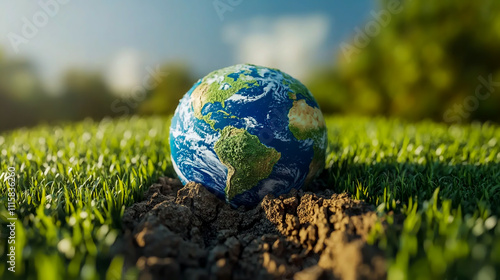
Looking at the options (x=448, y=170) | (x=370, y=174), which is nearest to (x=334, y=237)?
(x=370, y=174)

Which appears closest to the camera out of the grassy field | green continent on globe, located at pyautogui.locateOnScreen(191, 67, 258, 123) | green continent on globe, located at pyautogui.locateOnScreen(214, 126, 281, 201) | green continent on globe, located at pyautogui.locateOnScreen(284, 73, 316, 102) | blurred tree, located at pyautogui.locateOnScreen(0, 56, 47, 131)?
the grassy field

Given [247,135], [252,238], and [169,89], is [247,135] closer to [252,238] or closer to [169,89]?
[252,238]

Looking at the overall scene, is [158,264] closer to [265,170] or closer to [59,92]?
[265,170]

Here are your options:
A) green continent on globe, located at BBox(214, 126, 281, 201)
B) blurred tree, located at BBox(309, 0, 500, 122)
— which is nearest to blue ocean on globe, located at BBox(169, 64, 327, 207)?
green continent on globe, located at BBox(214, 126, 281, 201)

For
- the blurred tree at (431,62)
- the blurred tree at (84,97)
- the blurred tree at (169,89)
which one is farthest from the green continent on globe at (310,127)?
the blurred tree at (84,97)

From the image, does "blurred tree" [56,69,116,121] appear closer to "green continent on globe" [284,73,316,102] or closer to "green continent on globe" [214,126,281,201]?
"green continent on globe" [284,73,316,102]

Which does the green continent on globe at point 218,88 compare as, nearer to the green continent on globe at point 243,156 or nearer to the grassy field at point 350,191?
the green continent on globe at point 243,156

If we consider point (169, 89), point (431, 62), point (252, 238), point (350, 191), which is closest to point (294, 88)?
point (350, 191)
